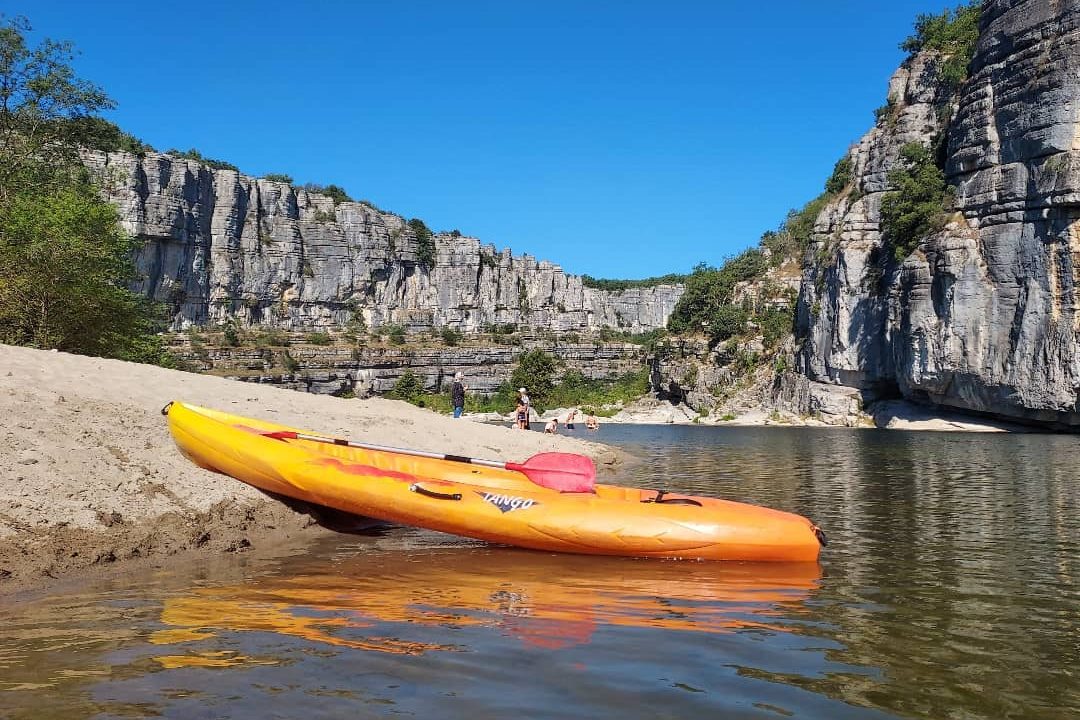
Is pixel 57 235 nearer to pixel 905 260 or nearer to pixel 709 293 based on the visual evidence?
pixel 905 260

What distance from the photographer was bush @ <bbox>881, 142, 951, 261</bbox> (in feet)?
144

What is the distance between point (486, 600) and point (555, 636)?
1.03m

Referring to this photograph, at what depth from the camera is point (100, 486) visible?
663 cm

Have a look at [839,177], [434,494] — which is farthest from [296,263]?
[434,494]

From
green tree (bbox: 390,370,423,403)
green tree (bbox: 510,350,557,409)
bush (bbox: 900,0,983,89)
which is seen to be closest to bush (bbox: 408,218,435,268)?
green tree (bbox: 390,370,423,403)

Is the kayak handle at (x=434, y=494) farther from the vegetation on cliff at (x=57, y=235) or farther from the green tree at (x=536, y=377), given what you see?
the green tree at (x=536, y=377)

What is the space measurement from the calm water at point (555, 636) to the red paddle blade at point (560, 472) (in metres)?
1.00

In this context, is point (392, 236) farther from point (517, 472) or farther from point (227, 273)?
point (517, 472)

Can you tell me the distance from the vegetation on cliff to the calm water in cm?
1373

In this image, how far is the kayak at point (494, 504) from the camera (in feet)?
22.7

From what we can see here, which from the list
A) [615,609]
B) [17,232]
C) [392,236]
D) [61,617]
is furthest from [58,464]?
[392,236]

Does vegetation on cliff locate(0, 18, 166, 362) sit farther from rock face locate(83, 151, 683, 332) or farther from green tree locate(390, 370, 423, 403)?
rock face locate(83, 151, 683, 332)

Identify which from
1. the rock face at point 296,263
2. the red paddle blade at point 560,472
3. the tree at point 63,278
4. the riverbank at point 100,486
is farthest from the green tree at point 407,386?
the red paddle blade at point 560,472

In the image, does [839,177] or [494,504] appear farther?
[839,177]
